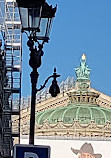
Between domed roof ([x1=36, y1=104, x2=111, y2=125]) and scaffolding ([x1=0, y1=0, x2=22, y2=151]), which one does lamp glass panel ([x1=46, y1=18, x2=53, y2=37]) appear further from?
domed roof ([x1=36, y1=104, x2=111, y2=125])

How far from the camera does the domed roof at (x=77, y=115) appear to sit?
70438 millimetres

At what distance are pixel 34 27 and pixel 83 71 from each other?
73330 mm

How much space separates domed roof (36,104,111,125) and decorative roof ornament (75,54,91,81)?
8948 mm

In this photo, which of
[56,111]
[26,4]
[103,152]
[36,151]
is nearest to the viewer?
[36,151]

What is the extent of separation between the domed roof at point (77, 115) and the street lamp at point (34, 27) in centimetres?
5765

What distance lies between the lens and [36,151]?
402 inches

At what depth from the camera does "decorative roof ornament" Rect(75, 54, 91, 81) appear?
83312 millimetres

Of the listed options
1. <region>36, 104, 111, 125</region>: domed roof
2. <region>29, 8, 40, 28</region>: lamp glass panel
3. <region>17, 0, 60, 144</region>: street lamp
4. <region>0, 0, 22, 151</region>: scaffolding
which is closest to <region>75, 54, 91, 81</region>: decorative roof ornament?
<region>36, 104, 111, 125</region>: domed roof

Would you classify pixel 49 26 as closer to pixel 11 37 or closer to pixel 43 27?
pixel 43 27

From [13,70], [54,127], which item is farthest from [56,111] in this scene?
[13,70]

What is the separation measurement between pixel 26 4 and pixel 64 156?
57.5 meters

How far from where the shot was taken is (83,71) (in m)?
84.5

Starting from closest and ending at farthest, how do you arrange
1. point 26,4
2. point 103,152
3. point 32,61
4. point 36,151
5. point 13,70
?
point 36,151 < point 26,4 < point 32,61 < point 13,70 < point 103,152

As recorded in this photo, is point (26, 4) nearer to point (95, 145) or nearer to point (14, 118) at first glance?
point (95, 145)
